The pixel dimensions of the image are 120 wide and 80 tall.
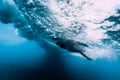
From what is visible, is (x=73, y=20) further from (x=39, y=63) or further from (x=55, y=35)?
(x=39, y=63)

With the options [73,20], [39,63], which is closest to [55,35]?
[73,20]

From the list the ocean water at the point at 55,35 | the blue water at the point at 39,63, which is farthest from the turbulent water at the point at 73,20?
the blue water at the point at 39,63

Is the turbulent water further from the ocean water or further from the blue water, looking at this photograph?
the blue water

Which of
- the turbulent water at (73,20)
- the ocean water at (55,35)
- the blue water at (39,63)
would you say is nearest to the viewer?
the turbulent water at (73,20)

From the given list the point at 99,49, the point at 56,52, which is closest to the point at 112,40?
the point at 99,49

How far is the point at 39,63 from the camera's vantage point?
17.4m

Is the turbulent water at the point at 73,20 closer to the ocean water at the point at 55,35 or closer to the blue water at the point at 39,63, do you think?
the ocean water at the point at 55,35

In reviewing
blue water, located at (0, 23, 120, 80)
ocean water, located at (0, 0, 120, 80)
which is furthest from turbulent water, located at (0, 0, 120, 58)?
blue water, located at (0, 23, 120, 80)

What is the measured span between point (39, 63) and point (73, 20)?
966 centimetres

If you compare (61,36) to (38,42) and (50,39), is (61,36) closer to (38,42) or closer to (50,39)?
(50,39)

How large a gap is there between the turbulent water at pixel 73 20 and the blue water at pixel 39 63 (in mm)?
3609

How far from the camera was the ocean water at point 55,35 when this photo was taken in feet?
26.3

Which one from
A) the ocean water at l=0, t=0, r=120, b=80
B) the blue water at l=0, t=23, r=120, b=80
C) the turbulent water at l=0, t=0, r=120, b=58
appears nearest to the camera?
the turbulent water at l=0, t=0, r=120, b=58

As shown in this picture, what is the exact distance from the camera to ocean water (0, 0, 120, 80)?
26.3ft
